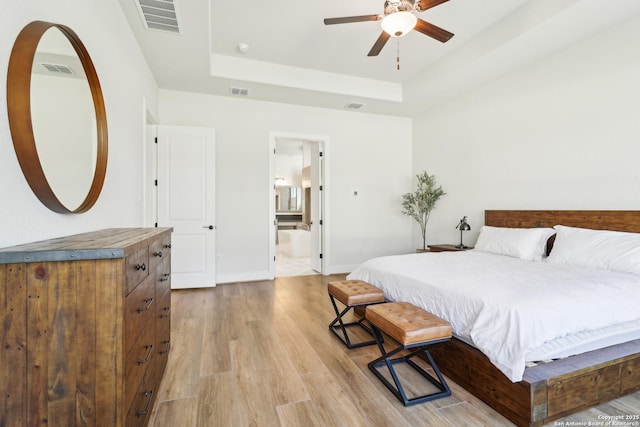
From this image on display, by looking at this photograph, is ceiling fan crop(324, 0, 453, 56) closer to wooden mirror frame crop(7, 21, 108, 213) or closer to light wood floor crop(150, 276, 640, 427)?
wooden mirror frame crop(7, 21, 108, 213)

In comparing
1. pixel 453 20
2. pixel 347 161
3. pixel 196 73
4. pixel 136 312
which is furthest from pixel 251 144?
pixel 136 312

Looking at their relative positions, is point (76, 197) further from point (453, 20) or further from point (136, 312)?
point (453, 20)

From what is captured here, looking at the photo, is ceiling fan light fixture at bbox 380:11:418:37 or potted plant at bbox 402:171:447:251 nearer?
ceiling fan light fixture at bbox 380:11:418:37

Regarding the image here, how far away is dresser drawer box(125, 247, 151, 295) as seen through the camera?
122cm

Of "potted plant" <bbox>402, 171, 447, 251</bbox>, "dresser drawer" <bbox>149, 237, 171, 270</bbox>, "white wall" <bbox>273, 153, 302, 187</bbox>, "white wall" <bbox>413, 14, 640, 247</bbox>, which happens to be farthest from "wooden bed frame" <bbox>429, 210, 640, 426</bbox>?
"white wall" <bbox>273, 153, 302, 187</bbox>

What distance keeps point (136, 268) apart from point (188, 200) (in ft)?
10.9

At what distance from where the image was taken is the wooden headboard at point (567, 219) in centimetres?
292

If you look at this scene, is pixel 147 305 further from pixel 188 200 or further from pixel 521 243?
pixel 521 243

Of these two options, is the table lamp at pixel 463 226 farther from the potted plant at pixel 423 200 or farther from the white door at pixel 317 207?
the white door at pixel 317 207

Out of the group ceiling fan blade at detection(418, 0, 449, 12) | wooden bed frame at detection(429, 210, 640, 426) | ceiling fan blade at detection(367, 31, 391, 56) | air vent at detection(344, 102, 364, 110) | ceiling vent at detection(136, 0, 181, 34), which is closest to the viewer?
wooden bed frame at detection(429, 210, 640, 426)

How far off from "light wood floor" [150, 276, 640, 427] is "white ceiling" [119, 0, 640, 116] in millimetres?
2962

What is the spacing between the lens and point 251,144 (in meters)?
5.04

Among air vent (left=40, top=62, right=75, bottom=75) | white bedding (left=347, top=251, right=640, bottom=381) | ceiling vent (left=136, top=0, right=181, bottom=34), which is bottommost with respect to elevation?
white bedding (left=347, top=251, right=640, bottom=381)

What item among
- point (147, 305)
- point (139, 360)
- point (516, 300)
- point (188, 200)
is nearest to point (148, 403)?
point (139, 360)
